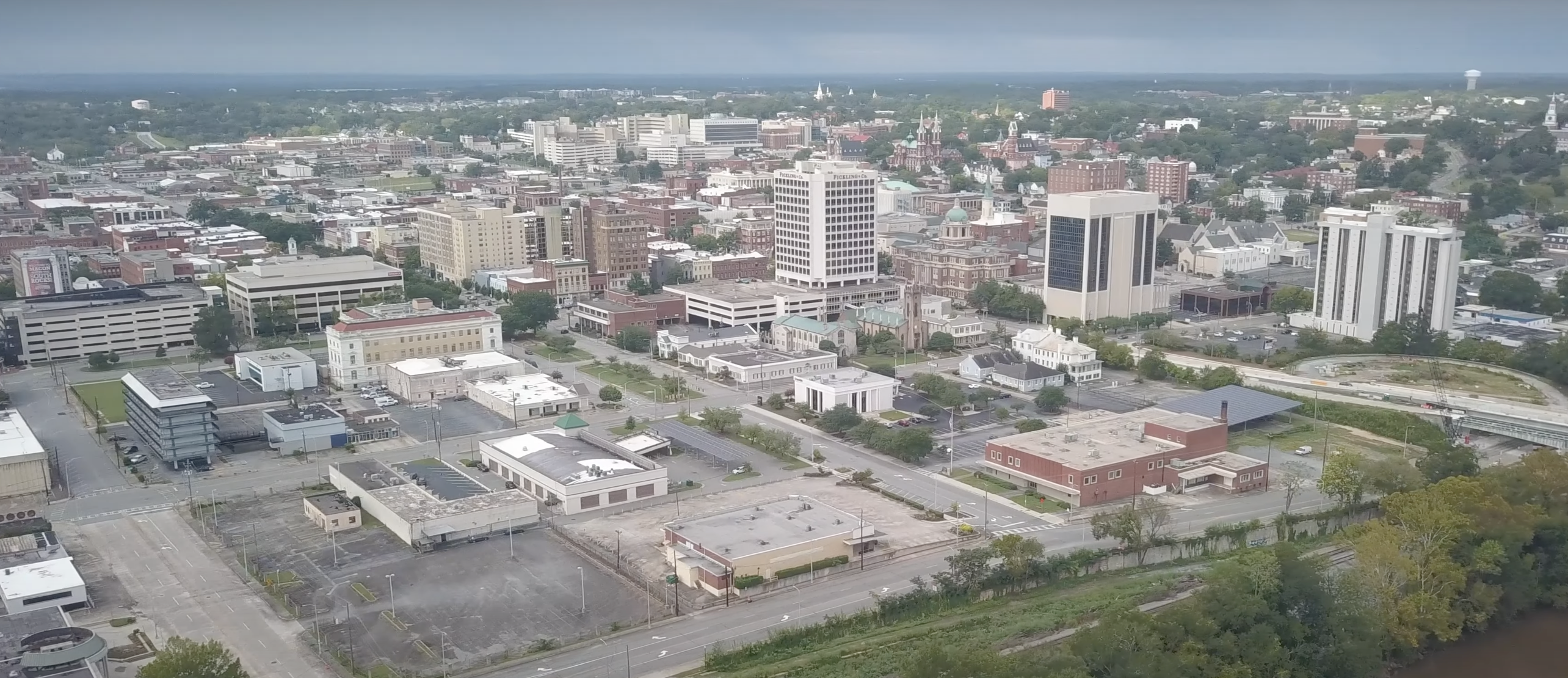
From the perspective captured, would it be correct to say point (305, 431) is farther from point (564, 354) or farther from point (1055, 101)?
point (1055, 101)

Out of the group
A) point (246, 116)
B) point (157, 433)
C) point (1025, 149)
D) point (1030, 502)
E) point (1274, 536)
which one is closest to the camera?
point (1274, 536)

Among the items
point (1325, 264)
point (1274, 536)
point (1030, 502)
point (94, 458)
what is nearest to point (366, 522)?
point (94, 458)

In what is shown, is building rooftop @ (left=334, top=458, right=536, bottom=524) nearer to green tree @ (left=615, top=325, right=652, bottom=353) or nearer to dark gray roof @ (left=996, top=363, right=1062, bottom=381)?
green tree @ (left=615, top=325, right=652, bottom=353)

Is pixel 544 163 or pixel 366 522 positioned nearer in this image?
pixel 366 522

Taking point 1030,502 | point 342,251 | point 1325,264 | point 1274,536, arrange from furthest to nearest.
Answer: point 342,251 < point 1325,264 < point 1030,502 < point 1274,536

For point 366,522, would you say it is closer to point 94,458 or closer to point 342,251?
point 94,458

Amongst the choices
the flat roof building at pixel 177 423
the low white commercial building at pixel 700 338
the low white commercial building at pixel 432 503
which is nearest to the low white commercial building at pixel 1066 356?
the low white commercial building at pixel 700 338

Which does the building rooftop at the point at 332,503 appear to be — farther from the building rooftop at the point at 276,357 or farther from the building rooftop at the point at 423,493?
the building rooftop at the point at 276,357
